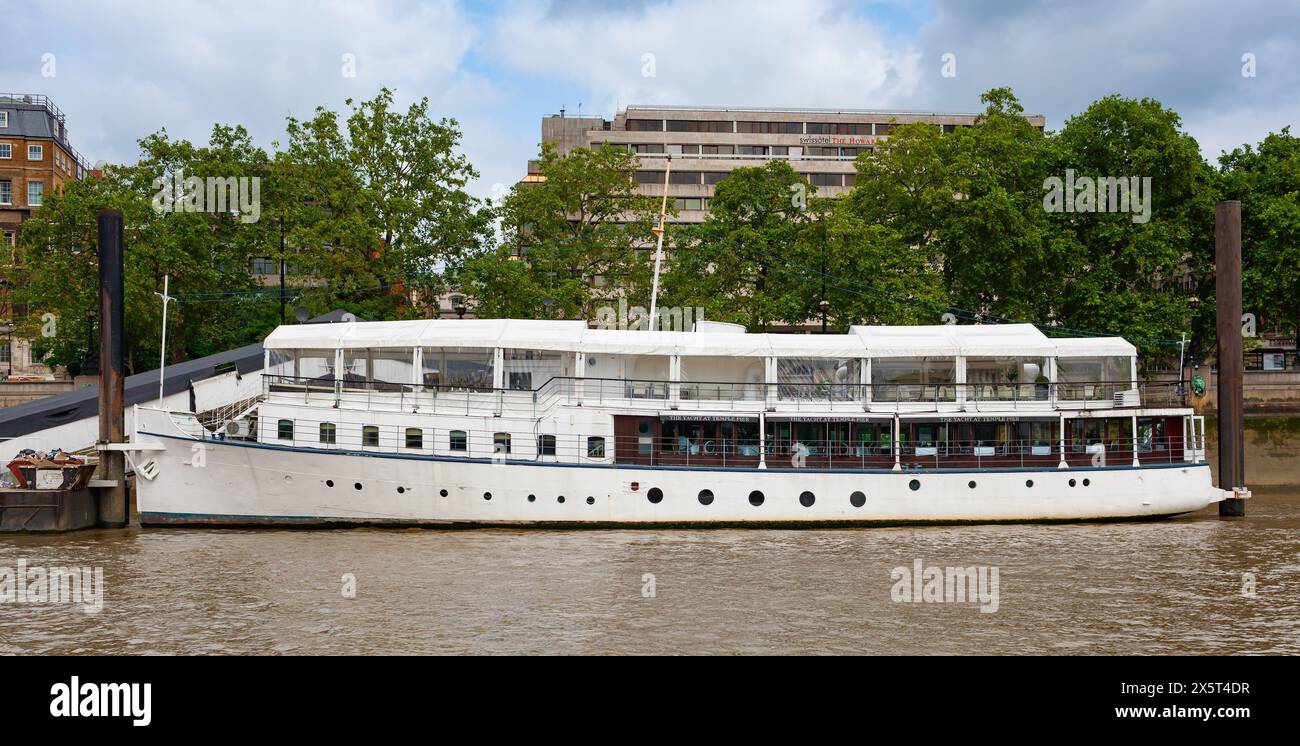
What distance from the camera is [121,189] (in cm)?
5294

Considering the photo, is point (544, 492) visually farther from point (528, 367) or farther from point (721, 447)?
point (721, 447)

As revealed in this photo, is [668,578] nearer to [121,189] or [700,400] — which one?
[700,400]

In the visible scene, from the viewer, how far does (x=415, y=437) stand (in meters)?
29.5

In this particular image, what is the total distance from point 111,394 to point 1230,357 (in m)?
29.3

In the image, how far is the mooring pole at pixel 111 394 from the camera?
29234 mm

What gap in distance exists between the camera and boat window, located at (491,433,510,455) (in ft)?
96.6

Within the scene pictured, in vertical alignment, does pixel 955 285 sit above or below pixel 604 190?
below

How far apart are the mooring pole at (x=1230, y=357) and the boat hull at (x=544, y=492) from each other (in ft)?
15.6

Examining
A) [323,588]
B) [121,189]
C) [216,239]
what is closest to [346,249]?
[216,239]

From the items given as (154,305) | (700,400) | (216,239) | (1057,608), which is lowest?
(1057,608)

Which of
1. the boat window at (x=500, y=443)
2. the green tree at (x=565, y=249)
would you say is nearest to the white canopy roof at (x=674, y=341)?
the boat window at (x=500, y=443)

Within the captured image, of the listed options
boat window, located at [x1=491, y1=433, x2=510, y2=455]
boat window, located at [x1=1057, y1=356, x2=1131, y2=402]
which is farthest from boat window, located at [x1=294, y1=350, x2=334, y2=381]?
boat window, located at [x1=1057, y1=356, x2=1131, y2=402]
